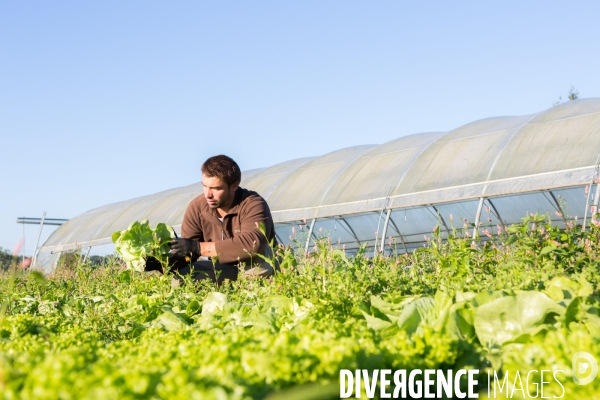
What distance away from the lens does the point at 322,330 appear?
6.73 ft

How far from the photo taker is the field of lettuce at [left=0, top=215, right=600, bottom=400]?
1.30m

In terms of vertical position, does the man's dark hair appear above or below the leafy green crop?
above

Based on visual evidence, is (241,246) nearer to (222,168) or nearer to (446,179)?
(222,168)

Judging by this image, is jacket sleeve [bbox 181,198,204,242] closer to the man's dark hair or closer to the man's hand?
the man's dark hair

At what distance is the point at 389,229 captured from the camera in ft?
41.5

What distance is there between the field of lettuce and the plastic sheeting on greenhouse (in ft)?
14.0

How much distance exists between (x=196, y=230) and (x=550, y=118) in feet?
22.4

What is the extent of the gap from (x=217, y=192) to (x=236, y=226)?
31 cm

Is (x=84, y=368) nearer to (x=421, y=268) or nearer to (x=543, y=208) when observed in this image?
(x=421, y=268)

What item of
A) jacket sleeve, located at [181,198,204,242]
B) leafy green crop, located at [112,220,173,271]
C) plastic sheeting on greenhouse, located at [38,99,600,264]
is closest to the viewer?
leafy green crop, located at [112,220,173,271]

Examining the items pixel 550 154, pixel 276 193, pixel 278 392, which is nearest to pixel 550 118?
pixel 550 154

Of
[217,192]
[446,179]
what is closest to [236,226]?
[217,192]

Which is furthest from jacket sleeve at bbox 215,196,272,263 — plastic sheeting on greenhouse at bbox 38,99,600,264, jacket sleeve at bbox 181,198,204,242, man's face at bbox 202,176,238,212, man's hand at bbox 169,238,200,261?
plastic sheeting on greenhouse at bbox 38,99,600,264

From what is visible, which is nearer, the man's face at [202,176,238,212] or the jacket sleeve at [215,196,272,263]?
the jacket sleeve at [215,196,272,263]
